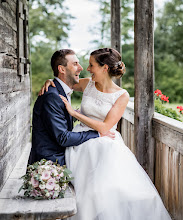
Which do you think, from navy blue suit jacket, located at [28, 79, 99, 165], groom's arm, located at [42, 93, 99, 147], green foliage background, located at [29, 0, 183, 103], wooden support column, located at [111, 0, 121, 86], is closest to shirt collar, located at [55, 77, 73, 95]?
navy blue suit jacket, located at [28, 79, 99, 165]

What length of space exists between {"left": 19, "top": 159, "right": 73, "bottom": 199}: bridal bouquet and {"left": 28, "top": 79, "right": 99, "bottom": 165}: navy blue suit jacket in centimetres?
41

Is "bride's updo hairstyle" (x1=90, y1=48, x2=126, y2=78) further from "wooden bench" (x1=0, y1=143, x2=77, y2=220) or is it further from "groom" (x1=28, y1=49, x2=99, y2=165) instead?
"wooden bench" (x1=0, y1=143, x2=77, y2=220)

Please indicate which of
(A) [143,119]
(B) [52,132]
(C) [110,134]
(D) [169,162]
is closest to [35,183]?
(B) [52,132]

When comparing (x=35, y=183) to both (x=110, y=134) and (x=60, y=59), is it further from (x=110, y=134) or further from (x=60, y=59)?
(x=60, y=59)

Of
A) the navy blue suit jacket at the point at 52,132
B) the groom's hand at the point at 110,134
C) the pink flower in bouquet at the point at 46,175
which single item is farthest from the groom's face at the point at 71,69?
the pink flower in bouquet at the point at 46,175

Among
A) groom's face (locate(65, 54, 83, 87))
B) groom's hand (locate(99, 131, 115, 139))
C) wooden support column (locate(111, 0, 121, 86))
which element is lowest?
groom's hand (locate(99, 131, 115, 139))

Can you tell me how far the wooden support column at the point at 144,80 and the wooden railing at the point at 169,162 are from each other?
74 millimetres

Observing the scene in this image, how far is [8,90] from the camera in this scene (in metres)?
3.24

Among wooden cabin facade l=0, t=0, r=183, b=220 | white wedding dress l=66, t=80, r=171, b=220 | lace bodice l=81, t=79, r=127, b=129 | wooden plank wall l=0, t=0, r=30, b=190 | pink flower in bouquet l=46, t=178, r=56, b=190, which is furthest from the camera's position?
lace bodice l=81, t=79, r=127, b=129

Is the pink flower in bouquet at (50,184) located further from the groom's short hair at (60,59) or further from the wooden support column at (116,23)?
the wooden support column at (116,23)

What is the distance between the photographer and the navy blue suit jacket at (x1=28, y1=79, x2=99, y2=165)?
2.66 meters

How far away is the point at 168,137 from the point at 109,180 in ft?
2.43

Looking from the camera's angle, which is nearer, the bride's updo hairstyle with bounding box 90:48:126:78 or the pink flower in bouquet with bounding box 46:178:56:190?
the pink flower in bouquet with bounding box 46:178:56:190

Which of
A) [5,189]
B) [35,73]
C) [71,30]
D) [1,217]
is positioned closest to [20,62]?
[5,189]
